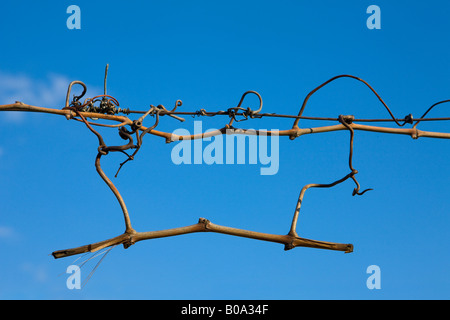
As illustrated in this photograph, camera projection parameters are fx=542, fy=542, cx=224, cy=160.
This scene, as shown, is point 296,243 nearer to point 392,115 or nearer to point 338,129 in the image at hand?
point 338,129

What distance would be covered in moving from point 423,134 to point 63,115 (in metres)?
1.69

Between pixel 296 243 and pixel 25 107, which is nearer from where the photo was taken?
pixel 296 243

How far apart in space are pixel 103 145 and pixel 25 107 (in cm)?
44

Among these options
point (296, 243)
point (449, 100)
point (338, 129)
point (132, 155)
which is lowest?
point (296, 243)

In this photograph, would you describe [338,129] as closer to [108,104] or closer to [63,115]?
[108,104]

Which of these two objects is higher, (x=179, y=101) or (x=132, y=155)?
(x=179, y=101)

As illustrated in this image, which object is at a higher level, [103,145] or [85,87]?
[85,87]

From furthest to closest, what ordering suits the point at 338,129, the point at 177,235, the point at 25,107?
the point at 338,129, the point at 25,107, the point at 177,235

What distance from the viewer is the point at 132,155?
87.4 inches

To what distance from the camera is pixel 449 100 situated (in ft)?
9.00

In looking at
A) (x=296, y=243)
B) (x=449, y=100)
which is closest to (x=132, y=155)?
(x=296, y=243)

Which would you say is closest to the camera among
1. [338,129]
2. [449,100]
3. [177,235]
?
[177,235]

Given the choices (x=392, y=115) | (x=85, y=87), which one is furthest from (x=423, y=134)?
(x=85, y=87)

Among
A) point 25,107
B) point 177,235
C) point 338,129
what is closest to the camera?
point 177,235
